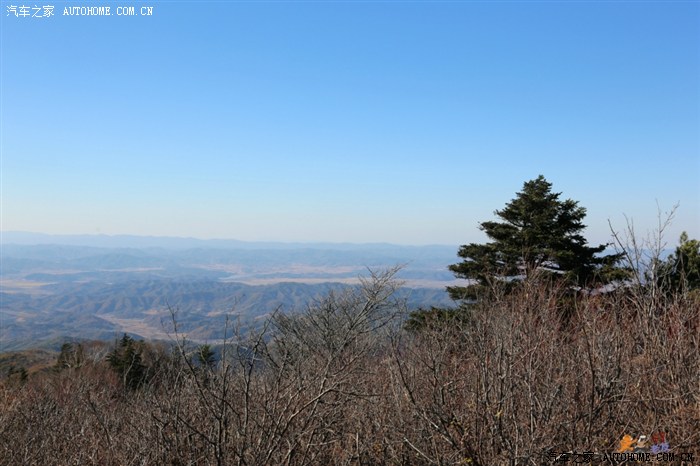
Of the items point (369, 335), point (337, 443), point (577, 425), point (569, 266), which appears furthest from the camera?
point (569, 266)

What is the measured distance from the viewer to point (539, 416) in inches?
181

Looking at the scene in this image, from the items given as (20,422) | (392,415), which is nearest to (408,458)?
(392,415)

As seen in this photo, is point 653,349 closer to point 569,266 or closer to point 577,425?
point 577,425

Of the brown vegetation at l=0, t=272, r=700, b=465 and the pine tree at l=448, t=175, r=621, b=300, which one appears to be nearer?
the brown vegetation at l=0, t=272, r=700, b=465

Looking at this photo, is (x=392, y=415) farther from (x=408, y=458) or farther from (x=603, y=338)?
(x=603, y=338)

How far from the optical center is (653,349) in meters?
7.13

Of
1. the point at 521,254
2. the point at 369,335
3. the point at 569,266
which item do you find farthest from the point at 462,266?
the point at 369,335

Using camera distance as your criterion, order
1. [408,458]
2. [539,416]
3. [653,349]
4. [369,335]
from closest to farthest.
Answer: [539,416], [408,458], [653,349], [369,335]

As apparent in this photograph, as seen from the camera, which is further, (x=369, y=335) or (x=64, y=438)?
(x=369, y=335)

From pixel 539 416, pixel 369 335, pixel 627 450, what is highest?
pixel 539 416

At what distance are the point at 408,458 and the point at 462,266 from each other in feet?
84.1

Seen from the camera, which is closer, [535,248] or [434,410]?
[434,410]

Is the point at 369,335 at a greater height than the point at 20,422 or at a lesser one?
greater

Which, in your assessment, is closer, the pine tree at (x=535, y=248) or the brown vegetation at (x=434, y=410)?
the brown vegetation at (x=434, y=410)
